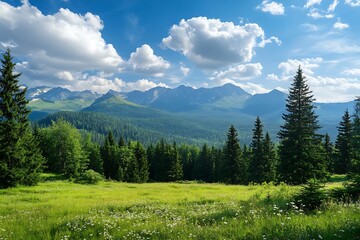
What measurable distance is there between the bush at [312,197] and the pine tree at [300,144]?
27898mm

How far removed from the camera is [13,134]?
35.0 meters

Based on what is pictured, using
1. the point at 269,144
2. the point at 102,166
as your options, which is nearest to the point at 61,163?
the point at 102,166

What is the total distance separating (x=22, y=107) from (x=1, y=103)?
8.26 feet

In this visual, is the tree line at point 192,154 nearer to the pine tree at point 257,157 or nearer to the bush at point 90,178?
the pine tree at point 257,157

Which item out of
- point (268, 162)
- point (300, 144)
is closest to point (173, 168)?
point (268, 162)

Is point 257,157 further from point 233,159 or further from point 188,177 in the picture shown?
point 188,177

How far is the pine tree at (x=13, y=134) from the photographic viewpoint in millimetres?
34250

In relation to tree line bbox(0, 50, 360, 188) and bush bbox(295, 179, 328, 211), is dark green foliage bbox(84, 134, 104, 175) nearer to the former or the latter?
tree line bbox(0, 50, 360, 188)

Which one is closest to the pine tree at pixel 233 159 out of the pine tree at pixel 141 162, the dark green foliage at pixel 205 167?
the dark green foliage at pixel 205 167

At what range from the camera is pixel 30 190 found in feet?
104

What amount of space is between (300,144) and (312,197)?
2959 cm

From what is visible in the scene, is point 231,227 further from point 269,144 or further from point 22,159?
point 269,144

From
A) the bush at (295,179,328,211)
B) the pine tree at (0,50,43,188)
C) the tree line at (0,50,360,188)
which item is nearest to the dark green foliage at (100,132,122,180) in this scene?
the tree line at (0,50,360,188)

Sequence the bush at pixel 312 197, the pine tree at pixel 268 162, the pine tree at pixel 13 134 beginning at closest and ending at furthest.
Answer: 1. the bush at pixel 312 197
2. the pine tree at pixel 13 134
3. the pine tree at pixel 268 162
